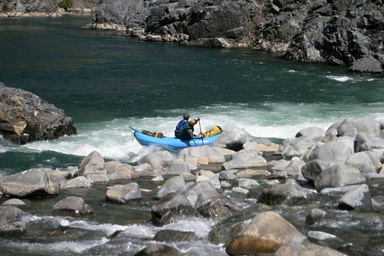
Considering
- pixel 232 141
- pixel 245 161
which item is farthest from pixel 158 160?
pixel 232 141

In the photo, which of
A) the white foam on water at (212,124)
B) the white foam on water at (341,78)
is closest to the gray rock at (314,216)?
the white foam on water at (212,124)

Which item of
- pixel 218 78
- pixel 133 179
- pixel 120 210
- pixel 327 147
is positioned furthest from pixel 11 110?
pixel 218 78

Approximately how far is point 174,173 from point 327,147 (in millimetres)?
4055

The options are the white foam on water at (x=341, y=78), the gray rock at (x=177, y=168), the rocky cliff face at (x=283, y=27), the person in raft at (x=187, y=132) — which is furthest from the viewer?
the rocky cliff face at (x=283, y=27)

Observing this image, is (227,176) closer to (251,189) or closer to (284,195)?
(251,189)

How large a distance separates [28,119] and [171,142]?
4.96 meters

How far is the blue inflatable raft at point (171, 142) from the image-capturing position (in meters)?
17.9

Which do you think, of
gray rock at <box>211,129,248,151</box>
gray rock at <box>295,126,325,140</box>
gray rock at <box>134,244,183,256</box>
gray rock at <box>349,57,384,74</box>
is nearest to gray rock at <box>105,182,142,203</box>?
gray rock at <box>134,244,183,256</box>

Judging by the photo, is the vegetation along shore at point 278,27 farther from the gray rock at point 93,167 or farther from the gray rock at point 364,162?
the gray rock at point 93,167

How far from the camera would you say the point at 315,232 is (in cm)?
893

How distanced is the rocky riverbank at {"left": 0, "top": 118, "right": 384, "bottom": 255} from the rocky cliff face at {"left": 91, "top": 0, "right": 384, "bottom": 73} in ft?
71.5

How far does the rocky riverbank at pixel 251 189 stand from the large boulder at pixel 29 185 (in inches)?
0.9

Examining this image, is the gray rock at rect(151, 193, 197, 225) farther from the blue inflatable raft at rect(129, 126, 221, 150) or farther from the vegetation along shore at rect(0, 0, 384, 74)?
the vegetation along shore at rect(0, 0, 384, 74)

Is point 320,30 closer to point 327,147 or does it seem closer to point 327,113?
point 327,113
